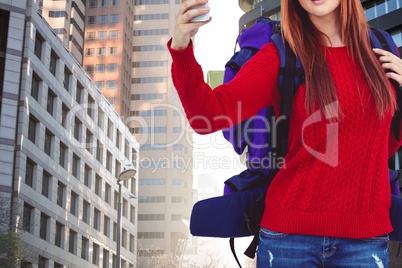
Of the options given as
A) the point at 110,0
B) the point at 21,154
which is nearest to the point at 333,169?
the point at 21,154

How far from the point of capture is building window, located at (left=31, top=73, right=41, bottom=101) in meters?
46.7

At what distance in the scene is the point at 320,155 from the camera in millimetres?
2301

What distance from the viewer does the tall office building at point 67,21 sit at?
104500 millimetres

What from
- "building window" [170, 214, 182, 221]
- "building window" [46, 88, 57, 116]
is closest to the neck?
"building window" [46, 88, 57, 116]

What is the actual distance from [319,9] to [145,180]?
118935 mm

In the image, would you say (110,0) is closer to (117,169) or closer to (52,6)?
(52,6)

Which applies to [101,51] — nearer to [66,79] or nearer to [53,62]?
[66,79]

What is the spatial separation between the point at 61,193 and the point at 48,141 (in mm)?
4337

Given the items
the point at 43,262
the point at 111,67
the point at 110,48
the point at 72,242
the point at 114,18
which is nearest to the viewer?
the point at 43,262

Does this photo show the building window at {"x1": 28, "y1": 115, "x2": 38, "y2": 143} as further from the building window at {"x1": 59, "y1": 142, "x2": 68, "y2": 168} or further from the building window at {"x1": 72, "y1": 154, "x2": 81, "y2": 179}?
the building window at {"x1": 72, "y1": 154, "x2": 81, "y2": 179}

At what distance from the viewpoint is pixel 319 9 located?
2.54 metres

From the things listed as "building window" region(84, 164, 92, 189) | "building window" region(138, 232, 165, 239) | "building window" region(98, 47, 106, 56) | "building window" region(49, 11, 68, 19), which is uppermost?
"building window" region(49, 11, 68, 19)

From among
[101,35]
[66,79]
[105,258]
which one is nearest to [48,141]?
[66,79]

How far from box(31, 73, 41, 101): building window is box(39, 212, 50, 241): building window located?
7.93 m
